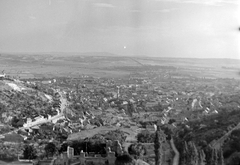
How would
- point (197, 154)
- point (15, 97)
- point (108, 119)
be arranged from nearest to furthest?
point (197, 154)
point (108, 119)
point (15, 97)

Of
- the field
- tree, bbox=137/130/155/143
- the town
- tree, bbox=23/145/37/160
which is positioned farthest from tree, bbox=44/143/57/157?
the field

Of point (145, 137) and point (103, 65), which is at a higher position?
point (145, 137)

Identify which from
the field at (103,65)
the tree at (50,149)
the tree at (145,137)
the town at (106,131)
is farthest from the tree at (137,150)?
the field at (103,65)

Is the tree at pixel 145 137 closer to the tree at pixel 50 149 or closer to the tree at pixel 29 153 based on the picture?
the tree at pixel 50 149

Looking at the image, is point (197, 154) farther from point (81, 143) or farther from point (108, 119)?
point (108, 119)

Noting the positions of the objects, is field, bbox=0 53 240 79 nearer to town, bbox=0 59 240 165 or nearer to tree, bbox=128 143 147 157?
town, bbox=0 59 240 165

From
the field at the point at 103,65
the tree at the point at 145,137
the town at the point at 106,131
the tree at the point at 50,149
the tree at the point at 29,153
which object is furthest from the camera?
the field at the point at 103,65

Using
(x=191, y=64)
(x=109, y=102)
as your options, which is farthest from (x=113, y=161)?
(x=191, y=64)

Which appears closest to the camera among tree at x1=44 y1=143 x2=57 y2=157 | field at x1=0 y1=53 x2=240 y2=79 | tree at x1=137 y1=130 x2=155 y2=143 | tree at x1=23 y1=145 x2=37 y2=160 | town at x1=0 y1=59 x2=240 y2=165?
town at x1=0 y1=59 x2=240 y2=165

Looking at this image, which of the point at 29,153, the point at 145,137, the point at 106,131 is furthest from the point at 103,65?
the point at 29,153

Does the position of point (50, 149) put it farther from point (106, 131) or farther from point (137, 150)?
point (106, 131)

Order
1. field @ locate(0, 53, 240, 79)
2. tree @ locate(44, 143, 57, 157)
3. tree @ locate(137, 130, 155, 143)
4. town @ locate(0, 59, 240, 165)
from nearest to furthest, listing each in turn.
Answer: town @ locate(0, 59, 240, 165) < tree @ locate(44, 143, 57, 157) < tree @ locate(137, 130, 155, 143) < field @ locate(0, 53, 240, 79)
